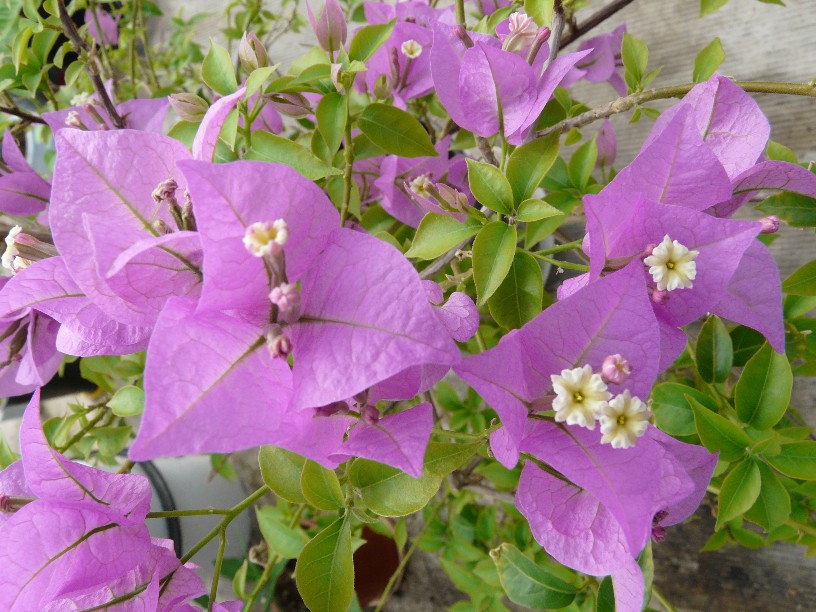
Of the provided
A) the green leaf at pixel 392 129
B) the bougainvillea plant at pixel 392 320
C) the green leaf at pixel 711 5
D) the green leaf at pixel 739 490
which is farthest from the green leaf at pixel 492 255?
the green leaf at pixel 711 5

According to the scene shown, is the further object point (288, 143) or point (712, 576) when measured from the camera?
point (712, 576)

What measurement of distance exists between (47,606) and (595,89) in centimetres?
89

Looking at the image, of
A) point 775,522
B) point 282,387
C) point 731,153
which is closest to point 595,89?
point 731,153

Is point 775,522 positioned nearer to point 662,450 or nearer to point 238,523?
point 662,450

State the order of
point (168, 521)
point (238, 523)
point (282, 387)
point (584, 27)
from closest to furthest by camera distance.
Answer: point (282, 387) → point (584, 27) → point (168, 521) → point (238, 523)

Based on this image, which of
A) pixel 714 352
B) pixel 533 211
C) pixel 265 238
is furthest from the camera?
pixel 714 352

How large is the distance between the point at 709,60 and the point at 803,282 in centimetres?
21

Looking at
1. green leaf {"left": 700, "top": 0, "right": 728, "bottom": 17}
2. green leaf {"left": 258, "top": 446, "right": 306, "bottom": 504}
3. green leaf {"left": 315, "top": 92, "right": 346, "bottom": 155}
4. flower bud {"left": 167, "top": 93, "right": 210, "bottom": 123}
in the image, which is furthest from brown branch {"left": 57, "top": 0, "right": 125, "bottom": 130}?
green leaf {"left": 700, "top": 0, "right": 728, "bottom": 17}

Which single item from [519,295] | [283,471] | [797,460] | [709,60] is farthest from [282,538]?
[709,60]

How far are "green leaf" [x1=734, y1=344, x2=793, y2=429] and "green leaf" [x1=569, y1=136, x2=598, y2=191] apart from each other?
24 centimetres

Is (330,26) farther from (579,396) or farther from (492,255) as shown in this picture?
(579,396)

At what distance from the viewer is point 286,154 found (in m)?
0.44

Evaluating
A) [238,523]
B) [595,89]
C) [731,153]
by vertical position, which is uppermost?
[731,153]

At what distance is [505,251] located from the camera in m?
0.37
